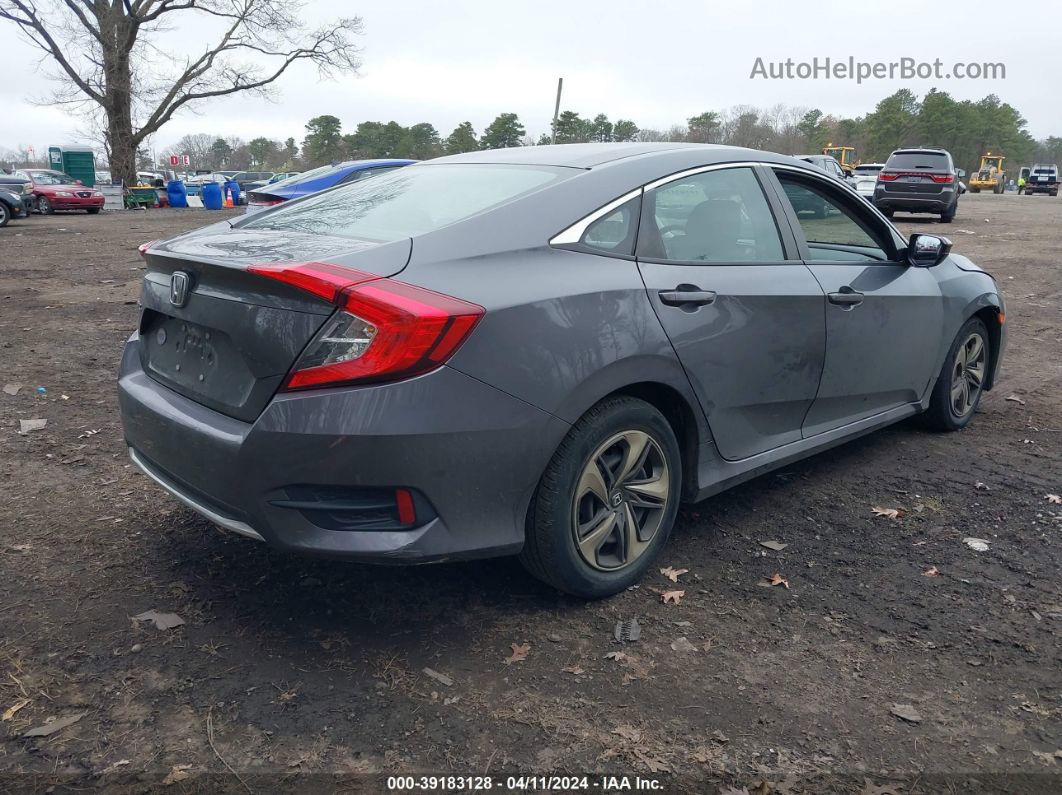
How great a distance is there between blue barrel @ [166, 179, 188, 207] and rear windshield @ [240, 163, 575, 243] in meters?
34.9

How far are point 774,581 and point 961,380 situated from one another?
2.52 meters

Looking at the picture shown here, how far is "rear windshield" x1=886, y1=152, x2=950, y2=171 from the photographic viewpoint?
21328mm

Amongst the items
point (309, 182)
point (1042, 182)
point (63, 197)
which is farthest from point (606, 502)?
point (1042, 182)

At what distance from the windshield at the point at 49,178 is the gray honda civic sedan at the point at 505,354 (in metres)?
30.3

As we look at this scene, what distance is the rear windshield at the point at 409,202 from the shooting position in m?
3.04

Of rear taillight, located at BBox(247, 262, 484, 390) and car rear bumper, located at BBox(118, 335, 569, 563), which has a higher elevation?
rear taillight, located at BBox(247, 262, 484, 390)

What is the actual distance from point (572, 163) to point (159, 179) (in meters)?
48.3

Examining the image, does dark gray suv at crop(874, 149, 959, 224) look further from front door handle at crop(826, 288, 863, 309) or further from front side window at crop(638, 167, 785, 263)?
front side window at crop(638, 167, 785, 263)

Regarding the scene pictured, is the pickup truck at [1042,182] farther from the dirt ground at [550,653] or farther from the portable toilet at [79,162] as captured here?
the dirt ground at [550,653]

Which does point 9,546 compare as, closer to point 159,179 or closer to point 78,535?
point 78,535

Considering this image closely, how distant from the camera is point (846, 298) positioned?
3.96 metres

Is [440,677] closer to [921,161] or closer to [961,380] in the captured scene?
[961,380]

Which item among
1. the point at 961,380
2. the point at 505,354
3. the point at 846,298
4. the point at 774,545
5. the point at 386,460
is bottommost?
the point at 774,545

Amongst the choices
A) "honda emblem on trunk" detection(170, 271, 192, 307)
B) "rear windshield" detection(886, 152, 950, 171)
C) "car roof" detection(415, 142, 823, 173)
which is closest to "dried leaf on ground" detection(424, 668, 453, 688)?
"honda emblem on trunk" detection(170, 271, 192, 307)
